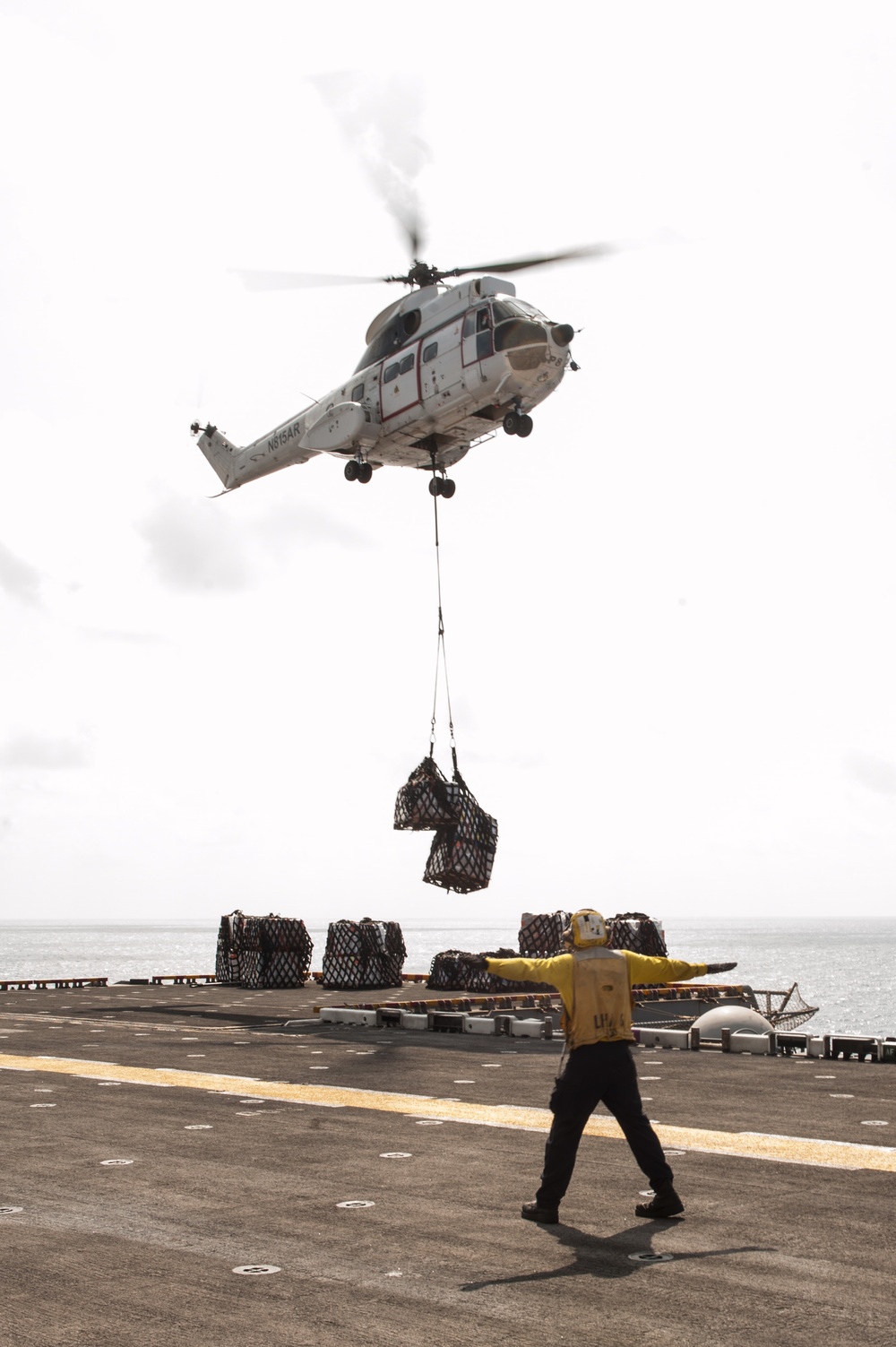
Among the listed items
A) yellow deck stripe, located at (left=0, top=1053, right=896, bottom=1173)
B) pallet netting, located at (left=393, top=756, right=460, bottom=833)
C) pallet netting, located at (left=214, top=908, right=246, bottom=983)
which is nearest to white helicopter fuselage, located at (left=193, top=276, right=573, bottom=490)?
pallet netting, located at (left=393, top=756, right=460, bottom=833)

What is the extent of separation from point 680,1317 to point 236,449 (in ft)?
115

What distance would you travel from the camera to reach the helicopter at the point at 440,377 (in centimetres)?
2711

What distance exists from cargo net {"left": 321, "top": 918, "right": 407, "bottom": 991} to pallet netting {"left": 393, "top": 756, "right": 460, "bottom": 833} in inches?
409

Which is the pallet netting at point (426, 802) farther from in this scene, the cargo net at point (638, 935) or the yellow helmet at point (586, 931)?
the yellow helmet at point (586, 931)

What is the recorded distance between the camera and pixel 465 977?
40250 mm

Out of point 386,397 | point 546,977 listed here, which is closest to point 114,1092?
point 546,977

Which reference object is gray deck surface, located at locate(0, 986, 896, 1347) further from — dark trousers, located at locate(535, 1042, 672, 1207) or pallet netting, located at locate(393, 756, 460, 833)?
pallet netting, located at locate(393, 756, 460, 833)

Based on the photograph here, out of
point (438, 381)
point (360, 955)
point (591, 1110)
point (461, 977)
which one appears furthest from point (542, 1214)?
point (360, 955)

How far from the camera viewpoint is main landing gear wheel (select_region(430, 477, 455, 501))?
3250 cm

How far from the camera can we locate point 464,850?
3328 centimetres

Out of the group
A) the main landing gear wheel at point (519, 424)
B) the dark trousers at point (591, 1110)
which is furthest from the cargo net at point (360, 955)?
the dark trousers at point (591, 1110)

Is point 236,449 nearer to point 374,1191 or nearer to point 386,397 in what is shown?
point 386,397

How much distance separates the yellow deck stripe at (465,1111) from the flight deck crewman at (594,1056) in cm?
242

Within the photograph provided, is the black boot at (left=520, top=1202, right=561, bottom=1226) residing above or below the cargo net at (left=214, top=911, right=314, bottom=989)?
below
